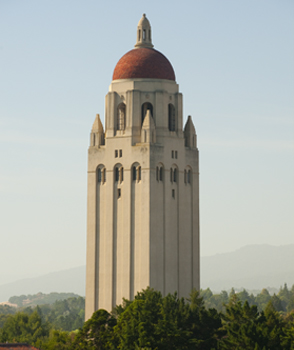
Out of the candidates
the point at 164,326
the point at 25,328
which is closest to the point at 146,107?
the point at 164,326

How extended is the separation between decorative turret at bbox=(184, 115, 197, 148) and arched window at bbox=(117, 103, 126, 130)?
647 cm

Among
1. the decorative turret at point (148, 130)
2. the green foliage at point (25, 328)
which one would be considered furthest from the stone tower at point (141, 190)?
the green foliage at point (25, 328)

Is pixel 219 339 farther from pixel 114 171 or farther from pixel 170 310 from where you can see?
pixel 114 171

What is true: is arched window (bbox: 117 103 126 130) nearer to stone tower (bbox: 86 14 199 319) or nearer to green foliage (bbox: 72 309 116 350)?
stone tower (bbox: 86 14 199 319)

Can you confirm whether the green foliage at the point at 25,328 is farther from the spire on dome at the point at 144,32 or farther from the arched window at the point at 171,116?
the spire on dome at the point at 144,32

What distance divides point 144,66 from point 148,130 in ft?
22.4

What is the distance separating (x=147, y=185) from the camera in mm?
90000

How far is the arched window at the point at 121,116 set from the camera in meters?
93.2

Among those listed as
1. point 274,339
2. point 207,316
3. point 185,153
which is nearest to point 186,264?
point 185,153

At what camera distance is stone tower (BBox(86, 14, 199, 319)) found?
90.1 m

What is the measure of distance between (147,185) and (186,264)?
9044mm

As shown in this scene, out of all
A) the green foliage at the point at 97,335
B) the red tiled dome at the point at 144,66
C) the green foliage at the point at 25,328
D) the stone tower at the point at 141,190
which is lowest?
the green foliage at the point at 97,335

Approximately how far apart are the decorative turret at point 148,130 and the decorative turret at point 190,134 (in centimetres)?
520

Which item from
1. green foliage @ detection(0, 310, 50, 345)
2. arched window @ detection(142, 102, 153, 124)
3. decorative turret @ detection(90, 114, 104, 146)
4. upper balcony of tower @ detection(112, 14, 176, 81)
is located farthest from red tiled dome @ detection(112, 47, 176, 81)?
green foliage @ detection(0, 310, 50, 345)
